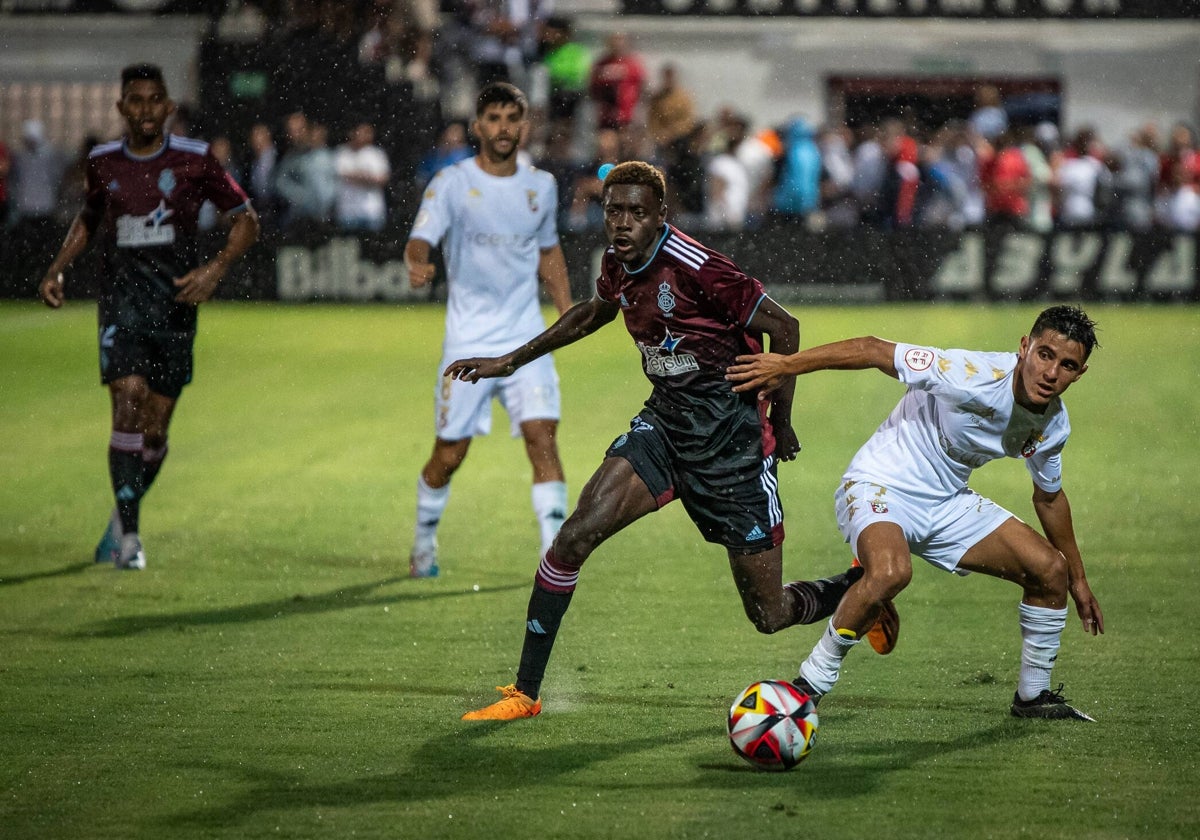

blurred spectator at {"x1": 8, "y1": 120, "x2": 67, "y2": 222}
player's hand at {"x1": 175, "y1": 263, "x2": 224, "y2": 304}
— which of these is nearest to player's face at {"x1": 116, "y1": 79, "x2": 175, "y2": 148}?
player's hand at {"x1": 175, "y1": 263, "x2": 224, "y2": 304}

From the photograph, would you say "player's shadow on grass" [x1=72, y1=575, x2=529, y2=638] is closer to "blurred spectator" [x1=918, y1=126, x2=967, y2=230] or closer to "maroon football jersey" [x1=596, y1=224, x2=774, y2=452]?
"maroon football jersey" [x1=596, y1=224, x2=774, y2=452]

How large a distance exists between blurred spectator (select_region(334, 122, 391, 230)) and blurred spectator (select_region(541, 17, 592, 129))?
323cm

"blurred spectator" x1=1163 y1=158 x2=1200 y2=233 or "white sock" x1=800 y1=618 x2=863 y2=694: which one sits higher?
"white sock" x1=800 y1=618 x2=863 y2=694

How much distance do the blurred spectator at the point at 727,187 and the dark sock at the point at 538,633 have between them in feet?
51.1

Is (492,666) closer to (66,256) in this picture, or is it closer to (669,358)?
(669,358)

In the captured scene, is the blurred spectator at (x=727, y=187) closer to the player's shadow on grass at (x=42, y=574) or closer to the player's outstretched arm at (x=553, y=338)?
the player's shadow on grass at (x=42, y=574)

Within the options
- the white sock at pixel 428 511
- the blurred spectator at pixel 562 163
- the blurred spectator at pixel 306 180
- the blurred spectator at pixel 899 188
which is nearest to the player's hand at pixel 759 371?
the white sock at pixel 428 511

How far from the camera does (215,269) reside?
869 cm

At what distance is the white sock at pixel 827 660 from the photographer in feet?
19.1

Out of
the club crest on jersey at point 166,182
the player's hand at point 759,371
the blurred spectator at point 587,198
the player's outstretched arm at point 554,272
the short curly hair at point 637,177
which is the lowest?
the blurred spectator at point 587,198

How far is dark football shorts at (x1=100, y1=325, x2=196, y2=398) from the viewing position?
8.80 m

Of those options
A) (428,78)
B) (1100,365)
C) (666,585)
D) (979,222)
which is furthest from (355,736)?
(428,78)

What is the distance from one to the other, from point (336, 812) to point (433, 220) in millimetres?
4062

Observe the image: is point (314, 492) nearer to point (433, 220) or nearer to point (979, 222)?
point (433, 220)
